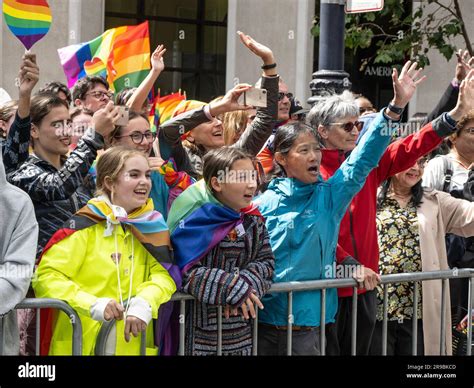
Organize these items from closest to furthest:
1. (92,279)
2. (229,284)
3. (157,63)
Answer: (92,279), (229,284), (157,63)

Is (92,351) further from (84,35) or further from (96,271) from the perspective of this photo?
(84,35)

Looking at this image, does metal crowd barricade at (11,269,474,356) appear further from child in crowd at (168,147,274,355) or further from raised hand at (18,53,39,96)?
raised hand at (18,53,39,96)

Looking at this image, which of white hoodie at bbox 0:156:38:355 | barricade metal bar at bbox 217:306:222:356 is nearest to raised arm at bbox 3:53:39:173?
white hoodie at bbox 0:156:38:355

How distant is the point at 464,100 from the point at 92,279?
92.5 inches

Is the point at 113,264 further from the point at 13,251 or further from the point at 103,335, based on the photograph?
the point at 13,251

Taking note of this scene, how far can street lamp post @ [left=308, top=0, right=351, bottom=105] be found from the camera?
720 centimetres

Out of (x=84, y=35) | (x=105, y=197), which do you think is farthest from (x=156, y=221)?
(x=84, y=35)

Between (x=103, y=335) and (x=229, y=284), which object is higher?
(x=229, y=284)

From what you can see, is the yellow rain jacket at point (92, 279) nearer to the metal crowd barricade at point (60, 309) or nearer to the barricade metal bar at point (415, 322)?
the metal crowd barricade at point (60, 309)

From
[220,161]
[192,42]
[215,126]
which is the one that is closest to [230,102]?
[215,126]

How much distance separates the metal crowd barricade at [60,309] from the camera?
170 inches

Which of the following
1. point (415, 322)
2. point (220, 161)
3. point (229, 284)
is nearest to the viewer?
point (229, 284)

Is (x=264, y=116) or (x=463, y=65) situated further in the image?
(x=463, y=65)

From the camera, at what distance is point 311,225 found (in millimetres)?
5289
